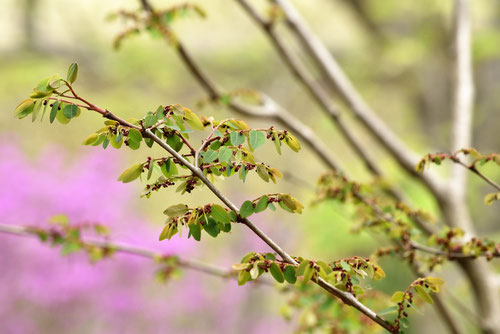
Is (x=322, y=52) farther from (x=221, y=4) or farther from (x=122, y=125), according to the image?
(x=221, y=4)

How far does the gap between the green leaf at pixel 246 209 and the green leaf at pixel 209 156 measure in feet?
0.16

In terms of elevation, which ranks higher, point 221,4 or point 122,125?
point 221,4

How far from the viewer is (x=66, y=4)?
19.2 feet

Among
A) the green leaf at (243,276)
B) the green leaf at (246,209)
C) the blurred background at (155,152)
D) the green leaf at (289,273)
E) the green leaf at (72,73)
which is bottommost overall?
the green leaf at (243,276)

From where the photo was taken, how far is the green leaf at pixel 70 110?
428 millimetres

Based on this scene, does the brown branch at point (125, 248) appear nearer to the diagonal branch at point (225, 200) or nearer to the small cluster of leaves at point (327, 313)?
the small cluster of leaves at point (327, 313)

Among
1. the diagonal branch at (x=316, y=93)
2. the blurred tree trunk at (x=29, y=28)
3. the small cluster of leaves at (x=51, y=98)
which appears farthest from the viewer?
the blurred tree trunk at (x=29, y=28)

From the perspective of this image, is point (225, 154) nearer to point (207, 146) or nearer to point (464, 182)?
point (207, 146)

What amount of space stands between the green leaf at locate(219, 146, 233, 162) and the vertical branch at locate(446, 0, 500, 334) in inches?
31.0

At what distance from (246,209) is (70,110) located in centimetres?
17

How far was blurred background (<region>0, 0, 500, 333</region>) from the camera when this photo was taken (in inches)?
123

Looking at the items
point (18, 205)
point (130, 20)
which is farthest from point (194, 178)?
point (18, 205)

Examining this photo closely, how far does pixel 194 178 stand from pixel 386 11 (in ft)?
11.6

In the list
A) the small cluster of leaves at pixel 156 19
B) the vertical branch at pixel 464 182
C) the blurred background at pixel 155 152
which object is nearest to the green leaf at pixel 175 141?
the small cluster of leaves at pixel 156 19
